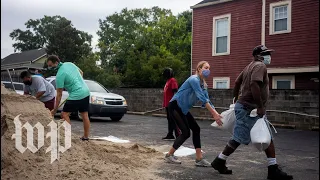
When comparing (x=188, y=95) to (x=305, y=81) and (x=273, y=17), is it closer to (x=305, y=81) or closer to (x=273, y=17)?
(x=305, y=81)

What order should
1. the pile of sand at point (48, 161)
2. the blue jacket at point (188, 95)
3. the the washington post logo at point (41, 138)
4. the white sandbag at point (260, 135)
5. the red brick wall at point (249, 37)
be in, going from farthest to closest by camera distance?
the red brick wall at point (249, 37)
the blue jacket at point (188, 95)
the white sandbag at point (260, 135)
the the washington post logo at point (41, 138)
the pile of sand at point (48, 161)

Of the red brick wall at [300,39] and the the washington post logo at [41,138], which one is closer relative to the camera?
the the washington post logo at [41,138]

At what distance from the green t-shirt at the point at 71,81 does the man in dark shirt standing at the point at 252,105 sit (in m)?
2.93

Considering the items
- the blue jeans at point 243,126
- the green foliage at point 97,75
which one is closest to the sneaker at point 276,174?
the blue jeans at point 243,126

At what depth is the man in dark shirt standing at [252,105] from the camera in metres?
4.73

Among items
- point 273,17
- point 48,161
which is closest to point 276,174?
point 48,161

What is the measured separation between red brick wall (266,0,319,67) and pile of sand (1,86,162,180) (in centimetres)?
1149

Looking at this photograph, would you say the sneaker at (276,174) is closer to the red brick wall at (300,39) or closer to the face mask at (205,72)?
the face mask at (205,72)

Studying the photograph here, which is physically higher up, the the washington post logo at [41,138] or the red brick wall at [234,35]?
the red brick wall at [234,35]

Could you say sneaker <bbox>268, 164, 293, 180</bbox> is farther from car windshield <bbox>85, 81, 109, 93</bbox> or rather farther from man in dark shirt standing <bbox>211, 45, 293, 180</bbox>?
car windshield <bbox>85, 81, 109, 93</bbox>

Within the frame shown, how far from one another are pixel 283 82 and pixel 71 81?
11.8m

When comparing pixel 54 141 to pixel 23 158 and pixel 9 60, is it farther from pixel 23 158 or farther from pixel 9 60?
pixel 9 60

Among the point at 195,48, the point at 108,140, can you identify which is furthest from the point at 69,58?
the point at 108,140

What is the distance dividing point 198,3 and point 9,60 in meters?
45.0
